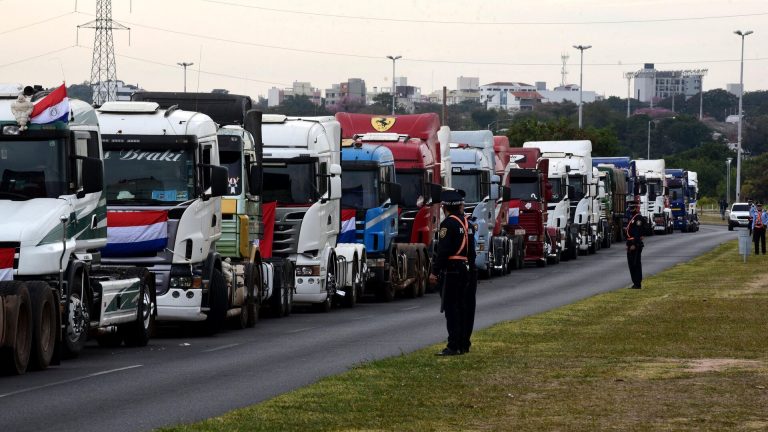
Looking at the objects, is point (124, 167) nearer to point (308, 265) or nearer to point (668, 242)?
point (308, 265)

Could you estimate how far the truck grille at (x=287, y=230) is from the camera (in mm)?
31156

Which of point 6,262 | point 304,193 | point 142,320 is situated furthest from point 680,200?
point 6,262

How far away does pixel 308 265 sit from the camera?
31.5 metres

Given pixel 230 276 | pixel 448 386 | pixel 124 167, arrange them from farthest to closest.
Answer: pixel 230 276 < pixel 124 167 < pixel 448 386

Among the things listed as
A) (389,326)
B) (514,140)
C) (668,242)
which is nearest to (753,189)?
(514,140)

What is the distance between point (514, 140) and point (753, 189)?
54979 millimetres

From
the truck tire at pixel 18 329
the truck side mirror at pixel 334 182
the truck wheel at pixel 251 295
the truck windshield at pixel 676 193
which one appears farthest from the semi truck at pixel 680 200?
the truck tire at pixel 18 329

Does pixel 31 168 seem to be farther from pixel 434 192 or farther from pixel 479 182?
pixel 479 182

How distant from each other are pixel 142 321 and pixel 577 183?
41.1 meters

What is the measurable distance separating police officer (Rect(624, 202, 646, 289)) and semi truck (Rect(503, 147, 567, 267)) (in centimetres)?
1203

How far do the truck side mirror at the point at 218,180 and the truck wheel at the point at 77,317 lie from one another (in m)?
4.05

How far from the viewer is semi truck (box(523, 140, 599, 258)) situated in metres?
62.2

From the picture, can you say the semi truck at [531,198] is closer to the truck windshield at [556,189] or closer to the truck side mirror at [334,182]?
the truck windshield at [556,189]

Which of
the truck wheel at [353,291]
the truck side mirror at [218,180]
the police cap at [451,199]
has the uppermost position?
the truck side mirror at [218,180]
